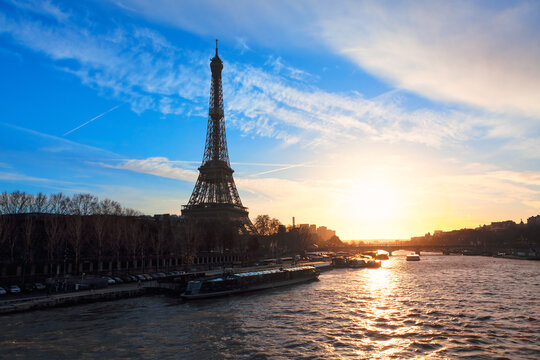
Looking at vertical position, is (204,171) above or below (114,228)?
above

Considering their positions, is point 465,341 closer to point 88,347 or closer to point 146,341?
point 146,341

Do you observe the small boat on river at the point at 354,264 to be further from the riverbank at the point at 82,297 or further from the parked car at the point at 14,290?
the parked car at the point at 14,290

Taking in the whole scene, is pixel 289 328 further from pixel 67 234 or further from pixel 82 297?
pixel 67 234

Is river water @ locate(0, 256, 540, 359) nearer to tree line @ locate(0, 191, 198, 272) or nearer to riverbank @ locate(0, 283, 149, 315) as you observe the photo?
riverbank @ locate(0, 283, 149, 315)

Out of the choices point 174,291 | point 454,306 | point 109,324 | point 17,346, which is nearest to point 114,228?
point 174,291

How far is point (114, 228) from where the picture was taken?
6662 centimetres

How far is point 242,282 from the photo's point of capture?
53.0 m

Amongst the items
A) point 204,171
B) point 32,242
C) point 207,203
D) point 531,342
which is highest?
point 204,171

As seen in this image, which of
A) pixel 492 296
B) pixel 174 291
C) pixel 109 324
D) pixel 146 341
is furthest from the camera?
pixel 174 291

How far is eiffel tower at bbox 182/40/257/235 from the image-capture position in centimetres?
10931

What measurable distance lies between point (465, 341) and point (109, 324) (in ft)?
92.1

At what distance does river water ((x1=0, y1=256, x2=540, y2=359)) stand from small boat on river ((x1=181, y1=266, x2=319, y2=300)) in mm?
1972

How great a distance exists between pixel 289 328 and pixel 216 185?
8672cm

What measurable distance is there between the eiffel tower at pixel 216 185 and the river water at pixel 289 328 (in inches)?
2422
